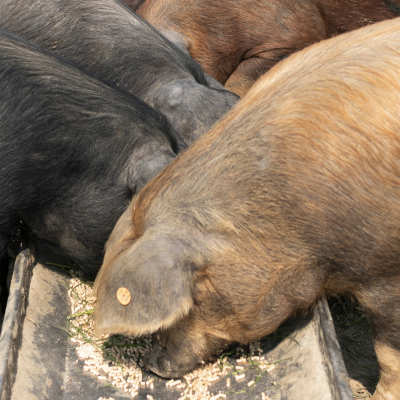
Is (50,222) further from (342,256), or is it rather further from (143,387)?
(342,256)

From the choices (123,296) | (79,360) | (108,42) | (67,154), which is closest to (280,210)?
(123,296)

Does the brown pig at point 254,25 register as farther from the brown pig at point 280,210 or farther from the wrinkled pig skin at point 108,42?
the brown pig at point 280,210

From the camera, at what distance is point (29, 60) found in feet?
11.6

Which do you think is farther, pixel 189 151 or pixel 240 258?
pixel 189 151

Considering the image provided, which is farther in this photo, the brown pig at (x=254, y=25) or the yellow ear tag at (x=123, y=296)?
the brown pig at (x=254, y=25)

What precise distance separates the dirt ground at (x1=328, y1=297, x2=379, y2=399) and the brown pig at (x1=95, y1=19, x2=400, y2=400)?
1000mm

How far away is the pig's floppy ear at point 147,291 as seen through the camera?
8.04 feet

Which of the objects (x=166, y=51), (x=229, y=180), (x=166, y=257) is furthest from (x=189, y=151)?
(x=166, y=51)

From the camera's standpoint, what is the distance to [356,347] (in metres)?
3.92

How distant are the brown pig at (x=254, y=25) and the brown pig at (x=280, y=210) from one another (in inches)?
109

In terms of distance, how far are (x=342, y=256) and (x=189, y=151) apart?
92 centimetres

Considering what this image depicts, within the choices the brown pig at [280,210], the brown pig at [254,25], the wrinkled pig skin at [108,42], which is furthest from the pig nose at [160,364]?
the brown pig at [254,25]

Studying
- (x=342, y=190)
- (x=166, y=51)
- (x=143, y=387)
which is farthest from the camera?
(x=166, y=51)

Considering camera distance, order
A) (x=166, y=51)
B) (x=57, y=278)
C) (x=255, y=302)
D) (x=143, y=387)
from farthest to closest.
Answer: (x=166, y=51), (x=57, y=278), (x=143, y=387), (x=255, y=302)
